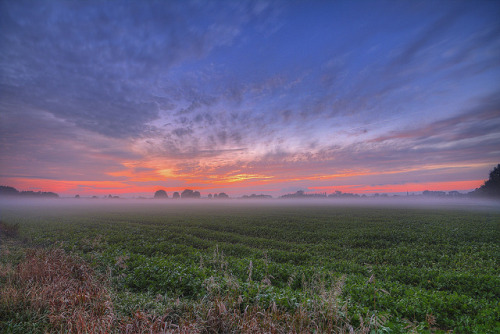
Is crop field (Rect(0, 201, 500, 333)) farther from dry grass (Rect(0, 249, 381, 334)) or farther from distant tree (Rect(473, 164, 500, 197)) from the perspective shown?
distant tree (Rect(473, 164, 500, 197))

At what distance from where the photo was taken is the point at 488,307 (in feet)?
23.7

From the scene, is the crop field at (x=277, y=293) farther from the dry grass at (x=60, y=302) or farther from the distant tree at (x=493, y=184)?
the distant tree at (x=493, y=184)

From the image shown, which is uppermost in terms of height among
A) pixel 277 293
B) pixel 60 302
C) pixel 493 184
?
pixel 493 184

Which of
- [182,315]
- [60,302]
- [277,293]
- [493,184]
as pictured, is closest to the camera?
[182,315]

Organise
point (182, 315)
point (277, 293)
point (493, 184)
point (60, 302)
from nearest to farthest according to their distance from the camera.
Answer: point (182, 315)
point (60, 302)
point (277, 293)
point (493, 184)

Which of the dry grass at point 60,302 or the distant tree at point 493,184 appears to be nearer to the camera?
the dry grass at point 60,302

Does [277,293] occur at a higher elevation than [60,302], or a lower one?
lower

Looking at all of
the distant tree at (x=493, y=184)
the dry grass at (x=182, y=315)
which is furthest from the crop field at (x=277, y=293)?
the distant tree at (x=493, y=184)

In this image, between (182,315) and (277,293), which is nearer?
(182,315)

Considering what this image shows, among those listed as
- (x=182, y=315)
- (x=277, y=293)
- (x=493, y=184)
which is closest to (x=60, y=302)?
(x=182, y=315)

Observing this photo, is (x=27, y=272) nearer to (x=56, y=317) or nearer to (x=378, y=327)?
(x=56, y=317)

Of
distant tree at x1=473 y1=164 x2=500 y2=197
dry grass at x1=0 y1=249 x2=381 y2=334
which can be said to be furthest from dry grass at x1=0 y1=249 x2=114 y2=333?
distant tree at x1=473 y1=164 x2=500 y2=197

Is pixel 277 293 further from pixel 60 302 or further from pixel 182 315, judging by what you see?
pixel 60 302

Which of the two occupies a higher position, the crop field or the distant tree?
the distant tree
